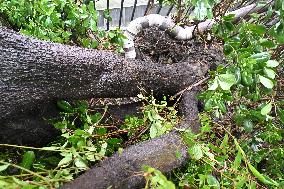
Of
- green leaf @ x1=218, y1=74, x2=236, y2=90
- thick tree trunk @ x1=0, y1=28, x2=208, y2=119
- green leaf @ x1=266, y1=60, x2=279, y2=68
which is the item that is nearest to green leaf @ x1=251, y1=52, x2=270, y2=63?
green leaf @ x1=266, y1=60, x2=279, y2=68

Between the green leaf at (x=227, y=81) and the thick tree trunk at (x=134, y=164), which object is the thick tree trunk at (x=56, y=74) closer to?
the thick tree trunk at (x=134, y=164)

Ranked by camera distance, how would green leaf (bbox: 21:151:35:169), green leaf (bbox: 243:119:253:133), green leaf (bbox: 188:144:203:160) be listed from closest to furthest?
1. green leaf (bbox: 21:151:35:169)
2. green leaf (bbox: 188:144:203:160)
3. green leaf (bbox: 243:119:253:133)

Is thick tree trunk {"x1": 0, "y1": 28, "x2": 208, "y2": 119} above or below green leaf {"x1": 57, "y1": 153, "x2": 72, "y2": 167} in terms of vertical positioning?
above

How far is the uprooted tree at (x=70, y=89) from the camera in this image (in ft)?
5.28

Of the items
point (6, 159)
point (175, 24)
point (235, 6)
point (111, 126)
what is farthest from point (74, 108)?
point (235, 6)

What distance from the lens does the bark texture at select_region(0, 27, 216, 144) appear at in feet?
5.46

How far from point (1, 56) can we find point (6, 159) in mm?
528

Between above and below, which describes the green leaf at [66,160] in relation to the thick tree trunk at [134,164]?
above

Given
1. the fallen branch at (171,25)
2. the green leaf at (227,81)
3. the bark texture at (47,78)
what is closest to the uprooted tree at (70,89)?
the bark texture at (47,78)

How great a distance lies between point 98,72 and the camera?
192cm

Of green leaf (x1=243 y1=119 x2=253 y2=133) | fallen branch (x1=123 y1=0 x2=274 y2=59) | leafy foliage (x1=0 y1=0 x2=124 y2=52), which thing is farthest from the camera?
fallen branch (x1=123 y1=0 x2=274 y2=59)

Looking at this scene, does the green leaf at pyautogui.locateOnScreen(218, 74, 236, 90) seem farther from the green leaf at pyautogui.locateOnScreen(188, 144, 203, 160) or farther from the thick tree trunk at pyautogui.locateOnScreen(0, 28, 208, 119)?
the thick tree trunk at pyautogui.locateOnScreen(0, 28, 208, 119)

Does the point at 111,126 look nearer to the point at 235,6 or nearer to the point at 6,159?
the point at 6,159

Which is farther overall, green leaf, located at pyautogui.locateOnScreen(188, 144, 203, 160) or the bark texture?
the bark texture
